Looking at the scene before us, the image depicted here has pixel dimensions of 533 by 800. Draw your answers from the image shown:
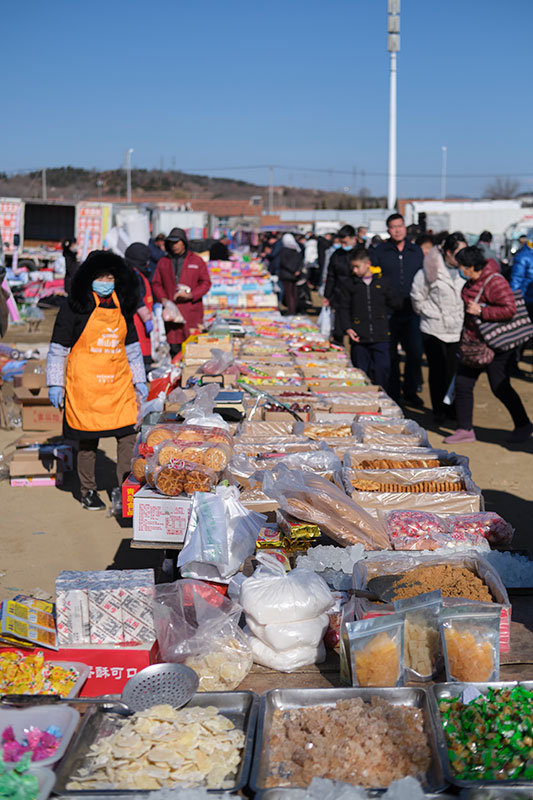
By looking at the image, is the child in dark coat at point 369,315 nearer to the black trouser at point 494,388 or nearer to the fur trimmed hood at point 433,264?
the fur trimmed hood at point 433,264

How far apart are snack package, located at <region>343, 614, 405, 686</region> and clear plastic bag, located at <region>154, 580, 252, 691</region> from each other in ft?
1.37

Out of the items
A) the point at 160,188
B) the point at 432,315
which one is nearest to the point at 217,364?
the point at 432,315

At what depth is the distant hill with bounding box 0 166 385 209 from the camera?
272 ft

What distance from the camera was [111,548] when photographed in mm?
5297

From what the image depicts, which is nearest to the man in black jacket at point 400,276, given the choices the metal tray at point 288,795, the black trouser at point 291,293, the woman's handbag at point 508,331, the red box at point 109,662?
the woman's handbag at point 508,331

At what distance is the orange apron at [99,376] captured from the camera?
17.3 feet

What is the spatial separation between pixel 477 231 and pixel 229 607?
3193 centimetres

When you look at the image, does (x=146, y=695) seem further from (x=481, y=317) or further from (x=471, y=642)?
(x=481, y=317)

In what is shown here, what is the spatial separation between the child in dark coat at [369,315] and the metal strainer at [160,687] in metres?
5.76

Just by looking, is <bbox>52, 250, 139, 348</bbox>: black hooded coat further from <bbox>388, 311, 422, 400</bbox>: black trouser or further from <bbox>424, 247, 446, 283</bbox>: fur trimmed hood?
<bbox>388, 311, 422, 400</bbox>: black trouser

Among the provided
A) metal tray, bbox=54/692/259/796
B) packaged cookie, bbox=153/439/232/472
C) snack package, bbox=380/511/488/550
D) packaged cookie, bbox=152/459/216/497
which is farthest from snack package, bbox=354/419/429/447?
metal tray, bbox=54/692/259/796

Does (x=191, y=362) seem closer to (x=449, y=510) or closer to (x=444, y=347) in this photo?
(x=444, y=347)

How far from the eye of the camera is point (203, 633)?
2852 millimetres

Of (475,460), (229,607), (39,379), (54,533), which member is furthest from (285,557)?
(39,379)
